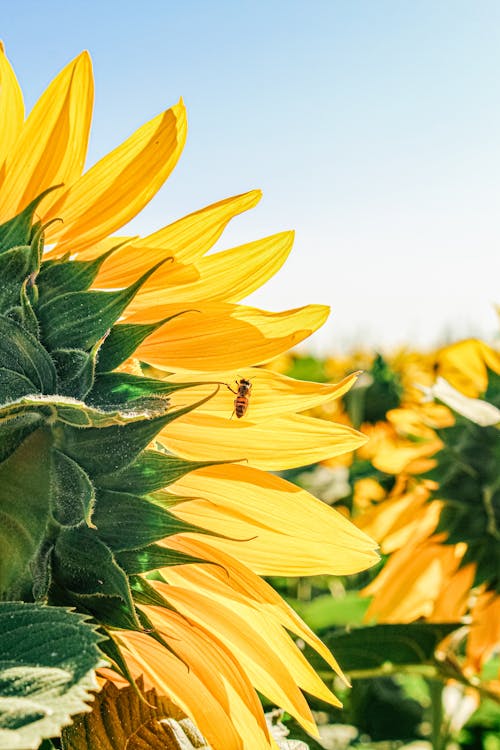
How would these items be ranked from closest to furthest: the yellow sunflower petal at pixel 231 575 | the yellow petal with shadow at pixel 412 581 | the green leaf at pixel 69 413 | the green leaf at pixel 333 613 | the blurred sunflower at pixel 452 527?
the green leaf at pixel 69 413 → the yellow sunflower petal at pixel 231 575 → the blurred sunflower at pixel 452 527 → the yellow petal with shadow at pixel 412 581 → the green leaf at pixel 333 613

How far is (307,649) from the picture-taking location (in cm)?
116

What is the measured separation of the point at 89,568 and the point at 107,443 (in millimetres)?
93

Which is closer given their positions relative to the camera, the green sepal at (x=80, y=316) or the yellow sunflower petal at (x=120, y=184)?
the green sepal at (x=80, y=316)

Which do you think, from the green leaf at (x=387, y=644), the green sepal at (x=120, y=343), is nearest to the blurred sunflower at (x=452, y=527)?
the green leaf at (x=387, y=644)

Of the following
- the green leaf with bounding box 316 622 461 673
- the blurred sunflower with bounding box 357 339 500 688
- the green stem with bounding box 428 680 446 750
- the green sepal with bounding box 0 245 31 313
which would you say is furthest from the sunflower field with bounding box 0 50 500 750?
the green stem with bounding box 428 680 446 750

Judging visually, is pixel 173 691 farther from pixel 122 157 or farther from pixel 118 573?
pixel 122 157

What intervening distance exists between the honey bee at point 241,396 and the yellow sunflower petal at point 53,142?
23cm

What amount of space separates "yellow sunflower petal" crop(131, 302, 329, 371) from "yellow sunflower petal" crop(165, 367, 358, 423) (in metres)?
0.02

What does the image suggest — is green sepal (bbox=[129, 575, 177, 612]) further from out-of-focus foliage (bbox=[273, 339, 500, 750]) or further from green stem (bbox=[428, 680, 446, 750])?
green stem (bbox=[428, 680, 446, 750])

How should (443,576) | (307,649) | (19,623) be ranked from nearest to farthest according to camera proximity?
1. (19,623)
2. (307,649)
3. (443,576)

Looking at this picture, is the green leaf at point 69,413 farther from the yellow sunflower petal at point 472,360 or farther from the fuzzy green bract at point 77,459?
the yellow sunflower petal at point 472,360

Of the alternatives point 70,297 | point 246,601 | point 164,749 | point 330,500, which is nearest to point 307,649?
point 246,601

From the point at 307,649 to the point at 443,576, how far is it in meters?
0.64

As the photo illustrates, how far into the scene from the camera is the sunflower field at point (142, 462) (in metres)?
0.66
